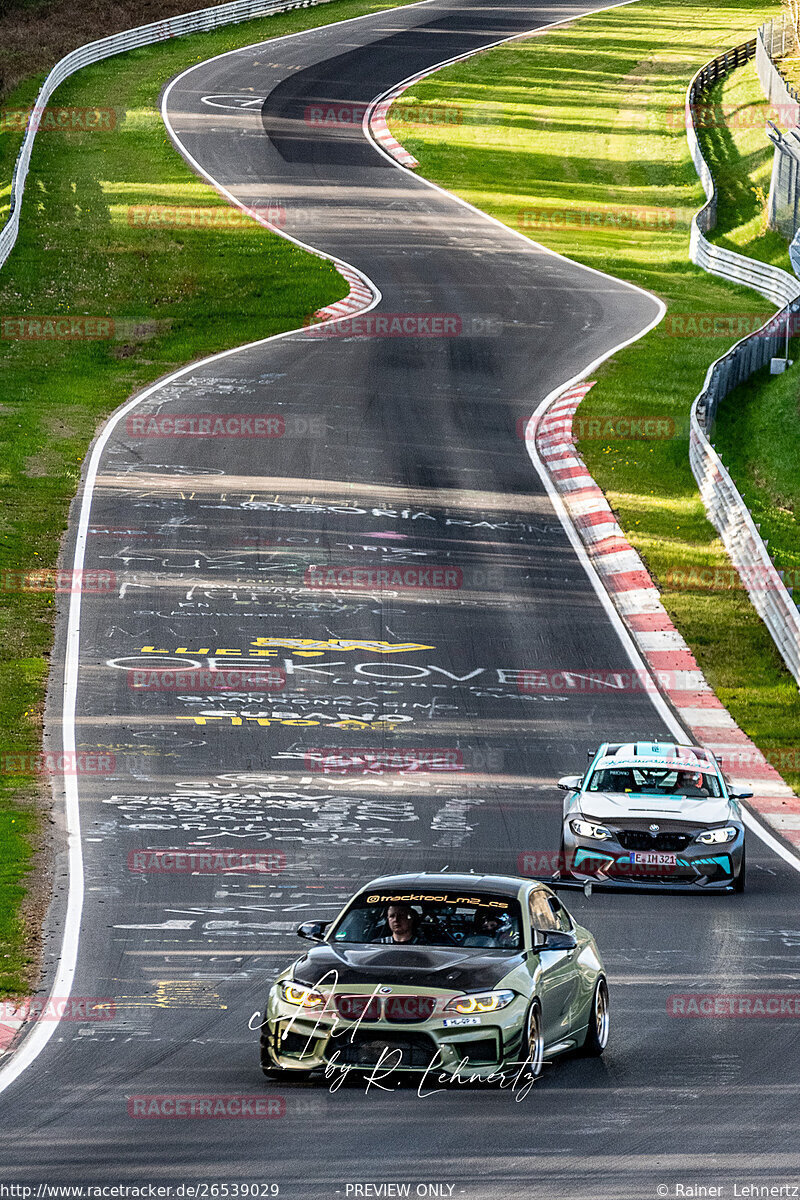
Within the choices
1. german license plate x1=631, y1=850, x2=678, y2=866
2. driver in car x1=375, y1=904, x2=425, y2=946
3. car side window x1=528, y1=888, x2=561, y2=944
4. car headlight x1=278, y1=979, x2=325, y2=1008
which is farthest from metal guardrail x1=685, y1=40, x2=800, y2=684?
car headlight x1=278, y1=979, x2=325, y2=1008

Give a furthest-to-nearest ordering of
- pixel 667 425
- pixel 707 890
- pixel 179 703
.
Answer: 1. pixel 667 425
2. pixel 179 703
3. pixel 707 890

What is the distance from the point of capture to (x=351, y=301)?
44.4 metres

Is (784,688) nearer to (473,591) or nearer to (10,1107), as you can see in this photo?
(473,591)

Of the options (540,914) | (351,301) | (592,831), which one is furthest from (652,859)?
(351,301)

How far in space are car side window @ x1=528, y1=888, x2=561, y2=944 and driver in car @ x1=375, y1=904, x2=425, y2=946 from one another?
2.42ft

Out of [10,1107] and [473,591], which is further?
[473,591]

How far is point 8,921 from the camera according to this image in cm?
1555

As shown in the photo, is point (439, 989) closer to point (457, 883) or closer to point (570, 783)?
point (457, 883)

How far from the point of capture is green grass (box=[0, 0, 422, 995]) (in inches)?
999

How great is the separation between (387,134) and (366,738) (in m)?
44.5

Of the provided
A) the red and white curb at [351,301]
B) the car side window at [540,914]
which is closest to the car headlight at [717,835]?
the car side window at [540,914]

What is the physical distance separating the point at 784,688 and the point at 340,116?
43.5m

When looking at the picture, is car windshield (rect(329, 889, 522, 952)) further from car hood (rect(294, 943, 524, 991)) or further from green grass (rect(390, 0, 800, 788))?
green grass (rect(390, 0, 800, 788))

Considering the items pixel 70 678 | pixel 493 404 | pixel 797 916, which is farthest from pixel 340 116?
pixel 797 916
